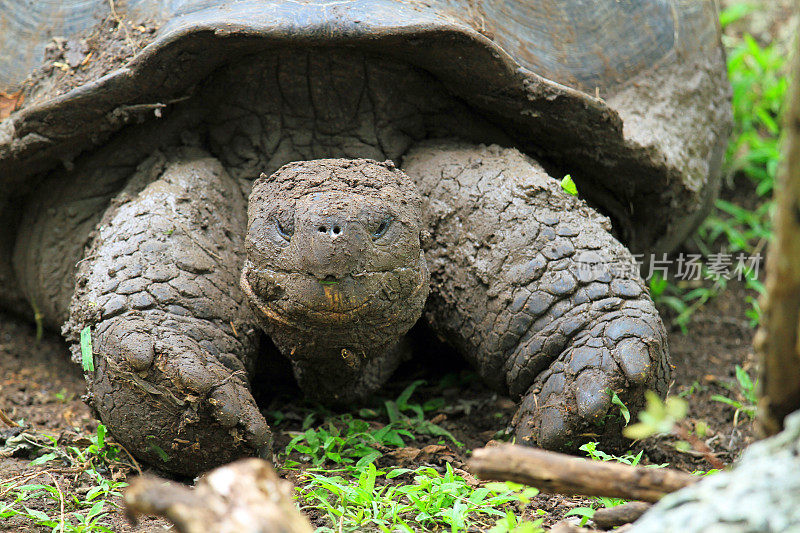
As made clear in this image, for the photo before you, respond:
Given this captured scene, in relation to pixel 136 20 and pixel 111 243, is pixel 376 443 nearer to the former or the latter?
pixel 111 243

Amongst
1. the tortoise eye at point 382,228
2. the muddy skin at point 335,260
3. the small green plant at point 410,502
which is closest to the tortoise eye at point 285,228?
the muddy skin at point 335,260

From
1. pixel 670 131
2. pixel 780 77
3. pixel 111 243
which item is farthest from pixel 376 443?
pixel 780 77

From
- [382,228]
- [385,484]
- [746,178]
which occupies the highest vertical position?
[746,178]

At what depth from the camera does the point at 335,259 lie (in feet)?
7.55

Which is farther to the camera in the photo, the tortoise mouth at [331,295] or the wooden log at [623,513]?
the tortoise mouth at [331,295]

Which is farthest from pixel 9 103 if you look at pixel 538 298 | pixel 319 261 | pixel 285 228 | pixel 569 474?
pixel 569 474

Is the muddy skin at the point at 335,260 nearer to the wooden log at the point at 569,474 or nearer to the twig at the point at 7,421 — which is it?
the wooden log at the point at 569,474

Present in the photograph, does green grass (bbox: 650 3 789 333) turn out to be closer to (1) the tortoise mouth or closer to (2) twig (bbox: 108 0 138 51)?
(1) the tortoise mouth

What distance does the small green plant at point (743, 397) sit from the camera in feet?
10.8

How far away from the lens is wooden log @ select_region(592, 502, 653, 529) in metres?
1.77

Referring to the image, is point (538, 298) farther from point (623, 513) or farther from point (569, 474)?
point (569, 474)

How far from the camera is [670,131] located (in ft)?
12.0

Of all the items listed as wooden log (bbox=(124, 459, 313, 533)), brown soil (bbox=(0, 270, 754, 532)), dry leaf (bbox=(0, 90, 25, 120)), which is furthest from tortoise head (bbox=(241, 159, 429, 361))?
dry leaf (bbox=(0, 90, 25, 120))

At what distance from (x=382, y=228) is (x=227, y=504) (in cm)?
123
